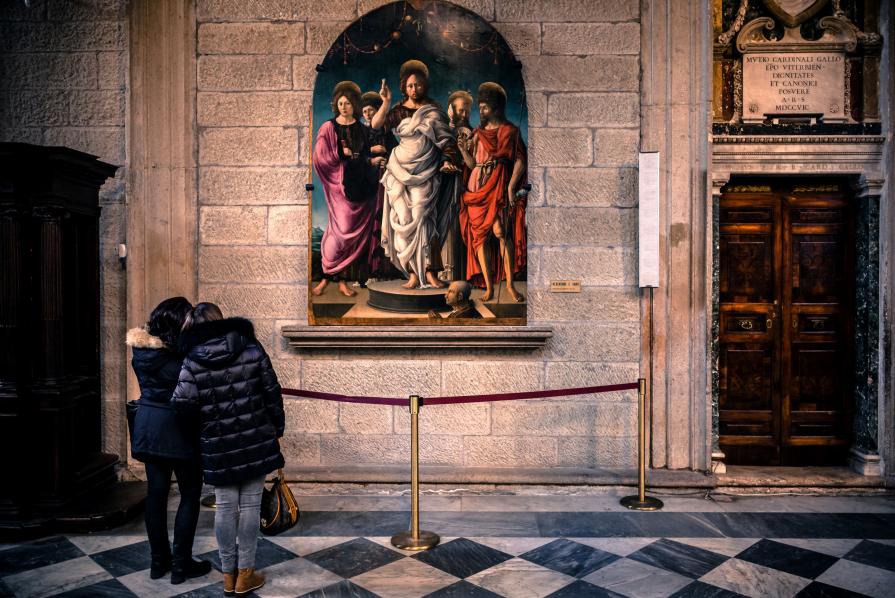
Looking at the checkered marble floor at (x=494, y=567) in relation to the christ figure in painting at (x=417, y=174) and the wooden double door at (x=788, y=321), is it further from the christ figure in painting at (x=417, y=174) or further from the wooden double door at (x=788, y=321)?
the christ figure in painting at (x=417, y=174)

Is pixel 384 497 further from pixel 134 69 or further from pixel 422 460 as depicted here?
pixel 134 69

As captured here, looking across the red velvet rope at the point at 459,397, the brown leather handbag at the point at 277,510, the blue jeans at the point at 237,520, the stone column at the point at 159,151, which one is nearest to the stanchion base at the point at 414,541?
the brown leather handbag at the point at 277,510

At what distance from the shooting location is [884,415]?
4.99m

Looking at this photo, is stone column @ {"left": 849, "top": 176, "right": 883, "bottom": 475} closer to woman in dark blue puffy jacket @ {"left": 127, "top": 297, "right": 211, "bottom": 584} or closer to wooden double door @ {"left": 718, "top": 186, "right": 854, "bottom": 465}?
wooden double door @ {"left": 718, "top": 186, "right": 854, "bottom": 465}

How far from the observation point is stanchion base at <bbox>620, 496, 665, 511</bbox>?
4.55m

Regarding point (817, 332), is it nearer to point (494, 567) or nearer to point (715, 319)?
point (715, 319)

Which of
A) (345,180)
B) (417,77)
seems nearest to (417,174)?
(345,180)

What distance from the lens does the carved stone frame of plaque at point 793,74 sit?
5.04 meters

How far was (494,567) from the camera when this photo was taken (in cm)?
359

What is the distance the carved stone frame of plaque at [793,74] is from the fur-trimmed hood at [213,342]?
418cm

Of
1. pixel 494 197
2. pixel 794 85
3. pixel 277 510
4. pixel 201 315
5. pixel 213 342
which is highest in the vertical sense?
pixel 794 85

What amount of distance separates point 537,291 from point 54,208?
3.35 meters

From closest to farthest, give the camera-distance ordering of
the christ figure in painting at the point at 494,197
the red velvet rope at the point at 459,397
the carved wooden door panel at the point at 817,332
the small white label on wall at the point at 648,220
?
the red velvet rope at the point at 459,397, the small white label on wall at the point at 648,220, the christ figure in painting at the point at 494,197, the carved wooden door panel at the point at 817,332

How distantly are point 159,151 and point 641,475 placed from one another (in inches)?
169
